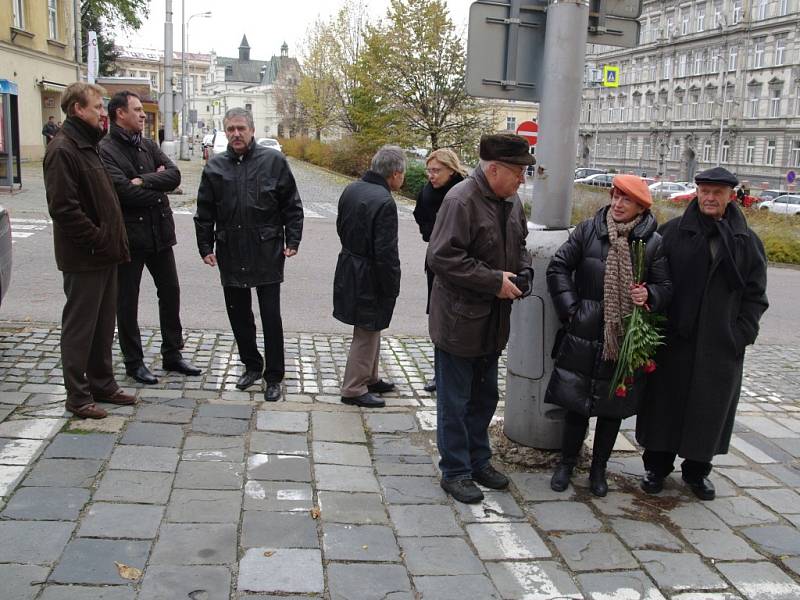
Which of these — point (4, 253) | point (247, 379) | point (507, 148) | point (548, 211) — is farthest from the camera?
point (4, 253)

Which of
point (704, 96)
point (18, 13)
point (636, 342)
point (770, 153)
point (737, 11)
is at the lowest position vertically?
point (636, 342)

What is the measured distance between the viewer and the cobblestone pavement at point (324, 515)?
3.41 metres

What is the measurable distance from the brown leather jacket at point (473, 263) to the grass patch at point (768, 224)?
34.0 feet

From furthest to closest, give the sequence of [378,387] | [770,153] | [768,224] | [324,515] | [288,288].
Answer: [770,153], [768,224], [288,288], [378,387], [324,515]

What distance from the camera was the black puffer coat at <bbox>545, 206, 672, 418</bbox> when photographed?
422cm

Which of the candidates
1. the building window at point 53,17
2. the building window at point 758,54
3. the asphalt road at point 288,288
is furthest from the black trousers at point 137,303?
the building window at point 758,54

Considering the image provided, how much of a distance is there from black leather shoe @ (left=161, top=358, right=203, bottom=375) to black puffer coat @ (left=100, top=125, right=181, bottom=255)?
2.89 feet

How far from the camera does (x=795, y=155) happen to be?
6619 cm

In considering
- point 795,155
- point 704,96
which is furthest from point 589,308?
point 704,96

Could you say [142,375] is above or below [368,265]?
below

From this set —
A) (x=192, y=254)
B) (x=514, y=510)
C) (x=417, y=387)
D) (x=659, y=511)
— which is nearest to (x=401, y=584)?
(x=514, y=510)

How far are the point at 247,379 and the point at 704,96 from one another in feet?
256

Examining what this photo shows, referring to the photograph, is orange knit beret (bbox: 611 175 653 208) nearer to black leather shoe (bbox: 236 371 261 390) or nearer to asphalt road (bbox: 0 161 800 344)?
black leather shoe (bbox: 236 371 261 390)

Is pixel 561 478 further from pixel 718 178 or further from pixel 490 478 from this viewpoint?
pixel 718 178
